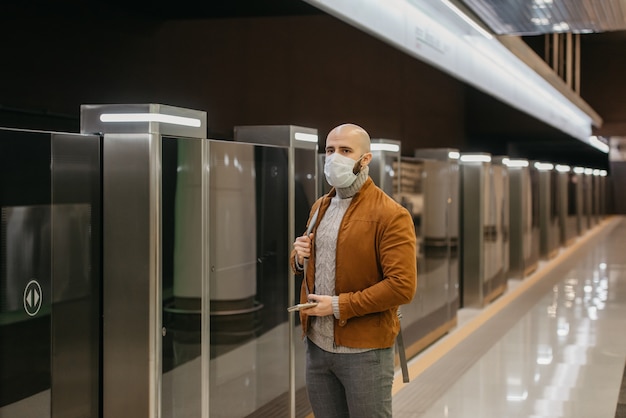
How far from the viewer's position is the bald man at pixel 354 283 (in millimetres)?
2799

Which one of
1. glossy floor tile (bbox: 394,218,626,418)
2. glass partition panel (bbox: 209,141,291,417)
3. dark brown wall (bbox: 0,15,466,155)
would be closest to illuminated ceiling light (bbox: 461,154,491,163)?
dark brown wall (bbox: 0,15,466,155)

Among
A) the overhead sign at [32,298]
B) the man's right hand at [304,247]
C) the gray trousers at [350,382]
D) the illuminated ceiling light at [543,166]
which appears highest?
the illuminated ceiling light at [543,166]

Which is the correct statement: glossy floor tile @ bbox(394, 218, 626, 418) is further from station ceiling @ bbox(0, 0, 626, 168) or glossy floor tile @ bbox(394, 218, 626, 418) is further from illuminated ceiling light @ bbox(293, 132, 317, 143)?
station ceiling @ bbox(0, 0, 626, 168)

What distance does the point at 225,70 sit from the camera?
17.3ft

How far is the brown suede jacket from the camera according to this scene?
278 cm

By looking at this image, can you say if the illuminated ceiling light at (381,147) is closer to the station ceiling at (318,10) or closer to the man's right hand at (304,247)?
the station ceiling at (318,10)

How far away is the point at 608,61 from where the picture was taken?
770 inches

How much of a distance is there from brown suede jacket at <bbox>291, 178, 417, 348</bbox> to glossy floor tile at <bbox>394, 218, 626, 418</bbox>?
2845mm

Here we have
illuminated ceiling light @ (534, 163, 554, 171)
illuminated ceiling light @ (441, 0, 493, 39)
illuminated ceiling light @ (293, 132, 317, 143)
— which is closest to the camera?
illuminated ceiling light @ (293, 132, 317, 143)

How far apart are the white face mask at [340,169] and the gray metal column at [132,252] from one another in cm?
82

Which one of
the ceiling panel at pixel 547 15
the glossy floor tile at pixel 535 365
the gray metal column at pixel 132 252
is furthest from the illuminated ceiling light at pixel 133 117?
the ceiling panel at pixel 547 15

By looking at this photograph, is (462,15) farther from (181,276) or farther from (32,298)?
(32,298)

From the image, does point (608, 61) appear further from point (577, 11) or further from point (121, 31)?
point (121, 31)

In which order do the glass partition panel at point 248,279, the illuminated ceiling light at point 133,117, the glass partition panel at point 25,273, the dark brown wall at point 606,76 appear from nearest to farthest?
the glass partition panel at point 25,273, the illuminated ceiling light at point 133,117, the glass partition panel at point 248,279, the dark brown wall at point 606,76
